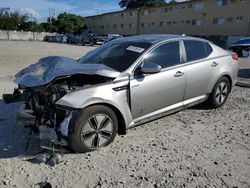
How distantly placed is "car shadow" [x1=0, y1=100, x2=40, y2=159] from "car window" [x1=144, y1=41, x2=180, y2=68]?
7.28 feet

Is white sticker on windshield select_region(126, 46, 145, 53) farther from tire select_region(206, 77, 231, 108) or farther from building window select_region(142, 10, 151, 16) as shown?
building window select_region(142, 10, 151, 16)

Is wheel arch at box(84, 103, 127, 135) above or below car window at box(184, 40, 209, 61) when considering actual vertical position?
below

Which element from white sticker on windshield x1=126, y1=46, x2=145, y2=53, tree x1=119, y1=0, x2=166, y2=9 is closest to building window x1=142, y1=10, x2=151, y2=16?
tree x1=119, y1=0, x2=166, y2=9

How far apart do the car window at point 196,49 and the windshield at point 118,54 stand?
38.1 inches

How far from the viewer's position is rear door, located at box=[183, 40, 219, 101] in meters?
5.12

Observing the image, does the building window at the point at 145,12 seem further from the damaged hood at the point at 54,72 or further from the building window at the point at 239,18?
the damaged hood at the point at 54,72

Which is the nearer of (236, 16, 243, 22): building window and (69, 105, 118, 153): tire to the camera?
(69, 105, 118, 153): tire

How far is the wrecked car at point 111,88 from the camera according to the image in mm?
3729

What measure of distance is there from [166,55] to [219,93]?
187 centimetres

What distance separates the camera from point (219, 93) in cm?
597

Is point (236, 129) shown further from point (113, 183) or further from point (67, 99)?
point (67, 99)

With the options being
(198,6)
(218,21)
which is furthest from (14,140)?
(198,6)

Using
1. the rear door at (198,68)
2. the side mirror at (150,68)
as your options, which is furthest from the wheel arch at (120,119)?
the rear door at (198,68)

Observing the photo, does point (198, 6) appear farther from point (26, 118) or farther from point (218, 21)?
point (26, 118)
